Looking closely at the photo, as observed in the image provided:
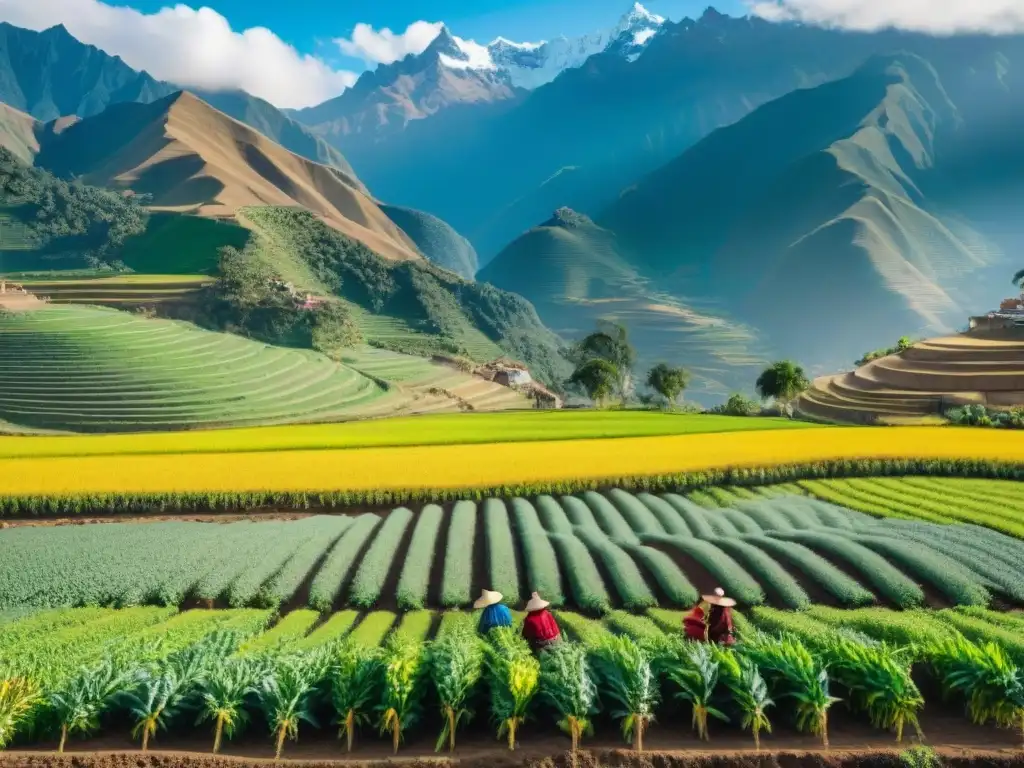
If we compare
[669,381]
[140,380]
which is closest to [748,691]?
[140,380]

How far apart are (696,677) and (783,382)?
6682 centimetres

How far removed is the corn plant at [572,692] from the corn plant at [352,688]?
2.49m

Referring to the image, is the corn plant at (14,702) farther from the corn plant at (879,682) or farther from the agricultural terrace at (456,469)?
the agricultural terrace at (456,469)

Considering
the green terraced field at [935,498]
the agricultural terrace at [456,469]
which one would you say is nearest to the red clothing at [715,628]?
the green terraced field at [935,498]

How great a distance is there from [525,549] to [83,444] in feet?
112

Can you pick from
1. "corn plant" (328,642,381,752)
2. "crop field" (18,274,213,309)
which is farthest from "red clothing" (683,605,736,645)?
"crop field" (18,274,213,309)

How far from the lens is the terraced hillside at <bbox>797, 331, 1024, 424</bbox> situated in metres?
58.5

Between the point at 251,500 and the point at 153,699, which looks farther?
the point at 251,500

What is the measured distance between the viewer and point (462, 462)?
3173cm

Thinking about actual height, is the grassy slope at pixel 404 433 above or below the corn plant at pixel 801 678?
below

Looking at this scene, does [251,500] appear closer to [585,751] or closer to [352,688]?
[352,688]

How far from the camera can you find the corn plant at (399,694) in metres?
9.07

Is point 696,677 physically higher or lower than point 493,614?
higher

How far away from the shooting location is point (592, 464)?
30906mm
